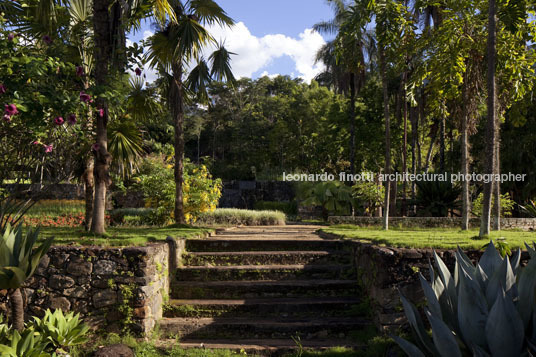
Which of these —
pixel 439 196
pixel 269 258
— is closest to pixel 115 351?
pixel 269 258

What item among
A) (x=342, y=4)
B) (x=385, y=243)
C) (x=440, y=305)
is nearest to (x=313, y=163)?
(x=342, y=4)

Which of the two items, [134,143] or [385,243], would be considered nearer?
[385,243]

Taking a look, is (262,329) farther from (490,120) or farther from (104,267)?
(490,120)

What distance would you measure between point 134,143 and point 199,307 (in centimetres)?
490

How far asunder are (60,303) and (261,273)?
2.71m

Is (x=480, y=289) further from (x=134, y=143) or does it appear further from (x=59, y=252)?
(x=134, y=143)

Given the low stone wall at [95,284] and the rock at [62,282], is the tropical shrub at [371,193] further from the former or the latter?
the rock at [62,282]

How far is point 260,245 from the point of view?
6.96 meters

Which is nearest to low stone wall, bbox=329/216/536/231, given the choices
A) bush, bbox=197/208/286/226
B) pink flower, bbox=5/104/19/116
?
bush, bbox=197/208/286/226

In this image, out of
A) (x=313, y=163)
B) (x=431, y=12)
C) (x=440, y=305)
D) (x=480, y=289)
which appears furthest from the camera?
(x=313, y=163)

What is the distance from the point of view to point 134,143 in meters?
9.09

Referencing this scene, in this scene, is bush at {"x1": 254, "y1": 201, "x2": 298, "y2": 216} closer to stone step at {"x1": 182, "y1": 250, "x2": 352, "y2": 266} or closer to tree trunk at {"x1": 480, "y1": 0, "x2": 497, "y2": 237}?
stone step at {"x1": 182, "y1": 250, "x2": 352, "y2": 266}

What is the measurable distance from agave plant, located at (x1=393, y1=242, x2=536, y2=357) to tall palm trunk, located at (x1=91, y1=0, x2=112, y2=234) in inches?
190

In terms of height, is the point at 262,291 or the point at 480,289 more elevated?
the point at 480,289
